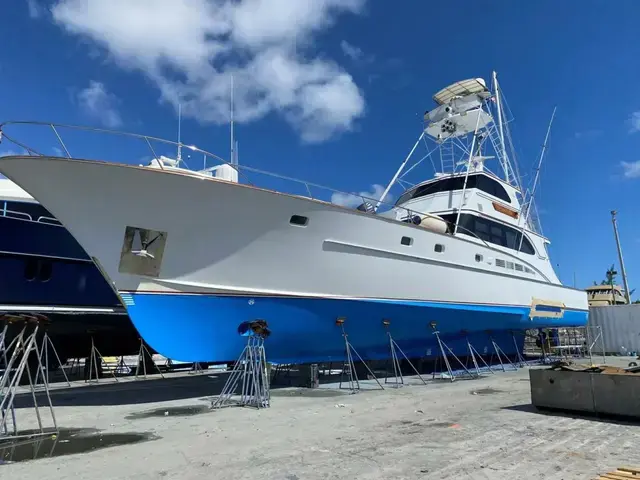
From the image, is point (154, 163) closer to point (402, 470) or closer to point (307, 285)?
point (307, 285)

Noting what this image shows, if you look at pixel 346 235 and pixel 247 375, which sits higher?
pixel 346 235

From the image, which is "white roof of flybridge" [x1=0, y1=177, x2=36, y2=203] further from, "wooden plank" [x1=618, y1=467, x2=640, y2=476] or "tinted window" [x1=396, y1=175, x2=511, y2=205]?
"wooden plank" [x1=618, y1=467, x2=640, y2=476]

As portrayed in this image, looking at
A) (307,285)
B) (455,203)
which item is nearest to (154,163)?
(307,285)

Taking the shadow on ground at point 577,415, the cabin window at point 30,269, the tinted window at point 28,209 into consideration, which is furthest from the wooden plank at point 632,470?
the tinted window at point 28,209

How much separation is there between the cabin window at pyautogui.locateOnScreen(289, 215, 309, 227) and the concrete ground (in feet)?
10.7

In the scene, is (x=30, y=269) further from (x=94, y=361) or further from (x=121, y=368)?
(x=121, y=368)

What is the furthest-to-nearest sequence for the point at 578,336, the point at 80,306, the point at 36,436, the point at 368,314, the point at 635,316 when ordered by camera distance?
the point at 578,336
the point at 635,316
the point at 80,306
the point at 368,314
the point at 36,436

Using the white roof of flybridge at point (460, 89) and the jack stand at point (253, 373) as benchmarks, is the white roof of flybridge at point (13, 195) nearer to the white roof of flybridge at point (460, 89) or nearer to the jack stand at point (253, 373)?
the jack stand at point (253, 373)

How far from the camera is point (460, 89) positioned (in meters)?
15.8

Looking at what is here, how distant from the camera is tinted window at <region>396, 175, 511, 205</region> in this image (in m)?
14.2

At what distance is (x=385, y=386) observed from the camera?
10617mm

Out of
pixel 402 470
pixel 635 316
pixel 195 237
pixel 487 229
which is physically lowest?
pixel 402 470

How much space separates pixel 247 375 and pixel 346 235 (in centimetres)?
337

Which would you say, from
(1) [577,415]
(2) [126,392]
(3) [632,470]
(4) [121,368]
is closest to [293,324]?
(2) [126,392]
